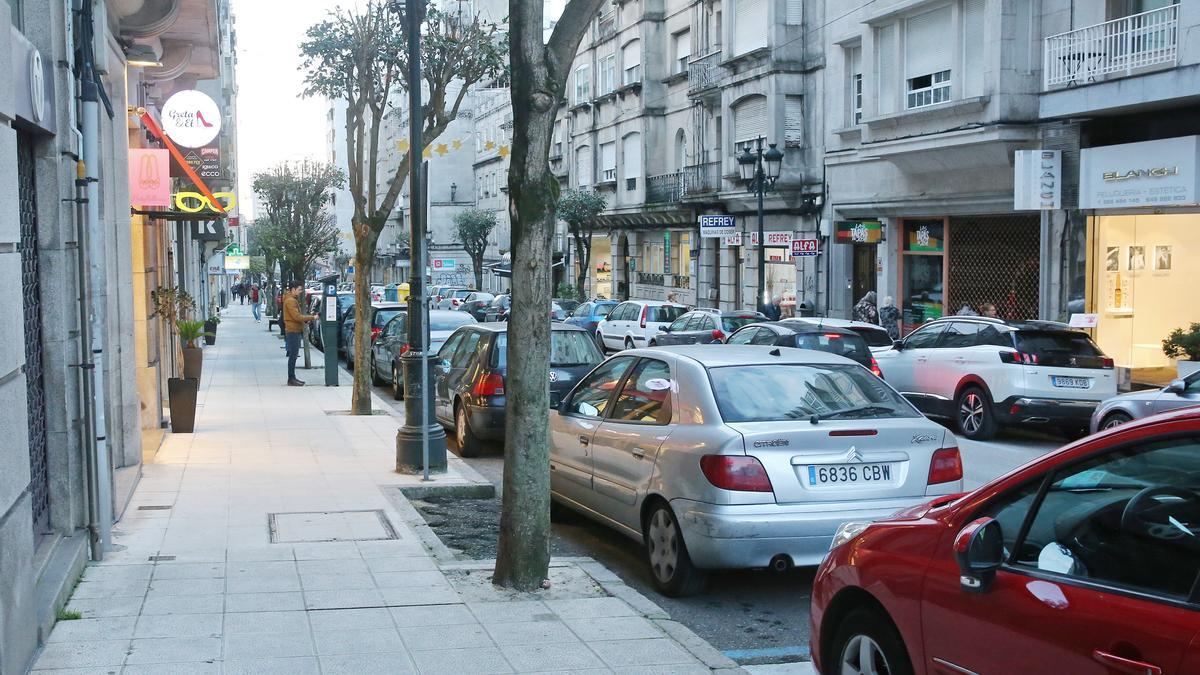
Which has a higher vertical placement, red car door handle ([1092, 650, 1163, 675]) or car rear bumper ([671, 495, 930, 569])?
red car door handle ([1092, 650, 1163, 675])

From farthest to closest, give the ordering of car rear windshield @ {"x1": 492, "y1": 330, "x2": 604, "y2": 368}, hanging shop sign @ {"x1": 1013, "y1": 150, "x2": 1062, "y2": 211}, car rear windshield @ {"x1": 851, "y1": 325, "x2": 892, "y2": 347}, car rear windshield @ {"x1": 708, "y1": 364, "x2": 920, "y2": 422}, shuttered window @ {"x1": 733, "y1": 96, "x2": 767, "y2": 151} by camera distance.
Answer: shuttered window @ {"x1": 733, "y1": 96, "x2": 767, "y2": 151}
hanging shop sign @ {"x1": 1013, "y1": 150, "x2": 1062, "y2": 211}
car rear windshield @ {"x1": 851, "y1": 325, "x2": 892, "y2": 347}
car rear windshield @ {"x1": 492, "y1": 330, "x2": 604, "y2": 368}
car rear windshield @ {"x1": 708, "y1": 364, "x2": 920, "y2": 422}

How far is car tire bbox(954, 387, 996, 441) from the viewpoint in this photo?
→ 1627 centimetres

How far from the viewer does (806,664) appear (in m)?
6.32

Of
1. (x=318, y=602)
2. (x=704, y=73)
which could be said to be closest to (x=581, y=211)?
(x=704, y=73)

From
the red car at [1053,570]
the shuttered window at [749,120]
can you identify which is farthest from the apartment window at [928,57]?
the red car at [1053,570]

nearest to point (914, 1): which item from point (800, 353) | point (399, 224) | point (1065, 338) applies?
point (1065, 338)

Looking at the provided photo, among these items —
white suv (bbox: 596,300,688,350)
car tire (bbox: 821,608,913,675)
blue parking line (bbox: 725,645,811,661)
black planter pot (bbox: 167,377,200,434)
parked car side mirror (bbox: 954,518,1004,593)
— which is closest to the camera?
parked car side mirror (bbox: 954,518,1004,593)

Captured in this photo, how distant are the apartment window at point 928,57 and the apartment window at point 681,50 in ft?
49.9

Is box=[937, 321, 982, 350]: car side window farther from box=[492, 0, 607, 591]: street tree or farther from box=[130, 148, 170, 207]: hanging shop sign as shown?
box=[492, 0, 607, 591]: street tree

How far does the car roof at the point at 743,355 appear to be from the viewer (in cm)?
820

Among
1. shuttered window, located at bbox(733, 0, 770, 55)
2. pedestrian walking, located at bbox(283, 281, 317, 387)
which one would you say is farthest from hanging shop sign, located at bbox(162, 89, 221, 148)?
shuttered window, located at bbox(733, 0, 770, 55)

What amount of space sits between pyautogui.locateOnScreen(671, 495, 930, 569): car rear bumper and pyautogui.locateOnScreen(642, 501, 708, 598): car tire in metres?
0.29

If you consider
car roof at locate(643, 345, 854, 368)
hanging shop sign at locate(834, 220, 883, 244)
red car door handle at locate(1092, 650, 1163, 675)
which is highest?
hanging shop sign at locate(834, 220, 883, 244)

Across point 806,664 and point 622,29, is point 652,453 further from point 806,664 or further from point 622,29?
point 622,29
